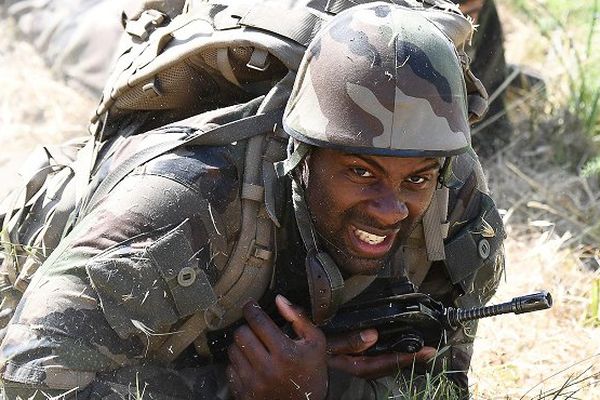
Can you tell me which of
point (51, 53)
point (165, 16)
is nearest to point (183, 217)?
point (165, 16)

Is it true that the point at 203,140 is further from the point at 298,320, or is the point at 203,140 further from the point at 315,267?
the point at 298,320

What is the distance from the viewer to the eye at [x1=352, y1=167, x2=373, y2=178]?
3.55 meters

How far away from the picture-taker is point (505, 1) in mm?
9188

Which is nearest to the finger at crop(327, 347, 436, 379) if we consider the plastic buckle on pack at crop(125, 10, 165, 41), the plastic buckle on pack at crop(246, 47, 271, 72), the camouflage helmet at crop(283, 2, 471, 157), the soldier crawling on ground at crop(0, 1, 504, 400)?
the soldier crawling on ground at crop(0, 1, 504, 400)

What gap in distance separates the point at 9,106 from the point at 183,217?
14.5ft

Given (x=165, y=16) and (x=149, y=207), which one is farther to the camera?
(x=165, y=16)

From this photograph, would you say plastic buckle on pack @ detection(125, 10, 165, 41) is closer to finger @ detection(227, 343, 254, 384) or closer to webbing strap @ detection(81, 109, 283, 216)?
webbing strap @ detection(81, 109, 283, 216)

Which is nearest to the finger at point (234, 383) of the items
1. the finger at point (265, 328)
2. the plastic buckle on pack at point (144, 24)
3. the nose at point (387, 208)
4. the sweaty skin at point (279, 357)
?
the sweaty skin at point (279, 357)

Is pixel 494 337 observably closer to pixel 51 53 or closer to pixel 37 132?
pixel 37 132

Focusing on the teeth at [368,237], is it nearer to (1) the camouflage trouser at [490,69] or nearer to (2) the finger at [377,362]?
(2) the finger at [377,362]

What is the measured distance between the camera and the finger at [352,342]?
3811 millimetres

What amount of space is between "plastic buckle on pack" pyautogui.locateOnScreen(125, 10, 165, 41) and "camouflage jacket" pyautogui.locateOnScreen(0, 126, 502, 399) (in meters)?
0.81

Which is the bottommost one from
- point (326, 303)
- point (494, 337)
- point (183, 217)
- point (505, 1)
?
point (505, 1)

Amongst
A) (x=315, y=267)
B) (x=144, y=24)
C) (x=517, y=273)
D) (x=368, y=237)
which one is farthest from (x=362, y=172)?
(x=517, y=273)
